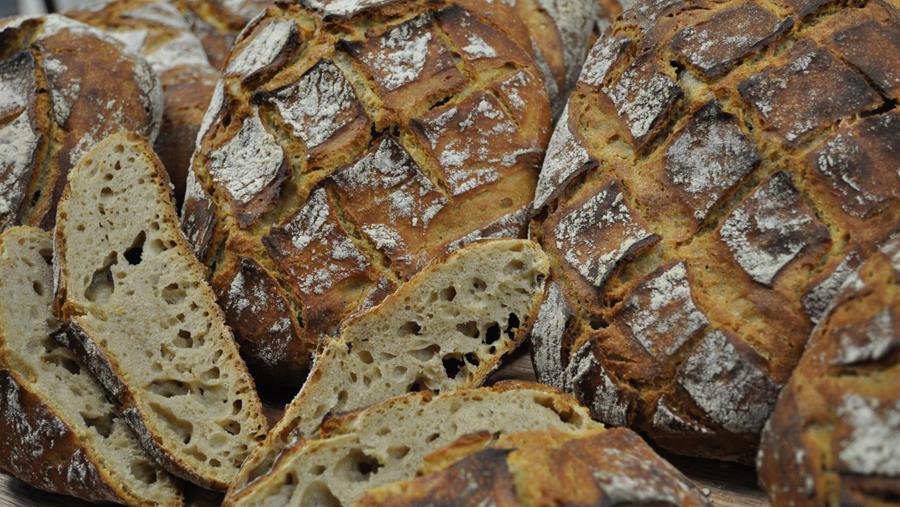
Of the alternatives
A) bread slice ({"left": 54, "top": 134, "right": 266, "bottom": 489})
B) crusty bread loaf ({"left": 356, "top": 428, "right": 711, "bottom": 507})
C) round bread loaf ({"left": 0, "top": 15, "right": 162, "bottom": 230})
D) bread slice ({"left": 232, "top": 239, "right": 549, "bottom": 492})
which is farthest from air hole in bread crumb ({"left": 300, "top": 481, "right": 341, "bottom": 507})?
round bread loaf ({"left": 0, "top": 15, "right": 162, "bottom": 230})

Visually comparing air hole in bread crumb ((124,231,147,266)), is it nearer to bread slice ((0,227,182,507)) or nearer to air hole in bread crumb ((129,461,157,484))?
bread slice ((0,227,182,507))

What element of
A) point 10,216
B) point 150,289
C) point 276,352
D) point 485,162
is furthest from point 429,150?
point 10,216

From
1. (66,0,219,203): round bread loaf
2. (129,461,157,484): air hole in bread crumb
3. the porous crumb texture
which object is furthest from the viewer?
(66,0,219,203): round bread loaf

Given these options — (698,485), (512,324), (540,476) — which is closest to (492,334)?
(512,324)

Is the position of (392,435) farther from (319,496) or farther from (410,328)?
(410,328)

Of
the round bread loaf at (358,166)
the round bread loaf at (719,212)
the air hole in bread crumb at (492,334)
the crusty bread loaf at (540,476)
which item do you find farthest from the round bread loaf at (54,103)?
the crusty bread loaf at (540,476)

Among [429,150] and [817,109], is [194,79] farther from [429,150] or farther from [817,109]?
[817,109]
